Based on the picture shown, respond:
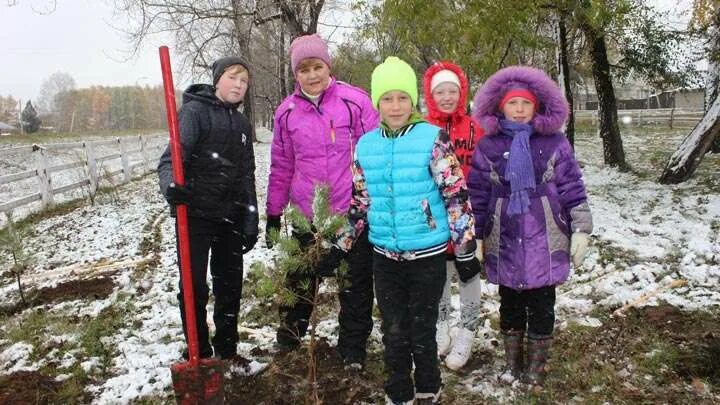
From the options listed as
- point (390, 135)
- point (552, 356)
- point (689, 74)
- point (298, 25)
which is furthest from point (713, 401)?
point (689, 74)

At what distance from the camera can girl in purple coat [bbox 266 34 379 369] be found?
316cm

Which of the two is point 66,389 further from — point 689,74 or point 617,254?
point 689,74

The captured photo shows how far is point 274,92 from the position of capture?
3634cm

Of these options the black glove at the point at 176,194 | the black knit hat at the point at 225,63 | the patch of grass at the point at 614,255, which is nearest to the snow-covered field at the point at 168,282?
the patch of grass at the point at 614,255

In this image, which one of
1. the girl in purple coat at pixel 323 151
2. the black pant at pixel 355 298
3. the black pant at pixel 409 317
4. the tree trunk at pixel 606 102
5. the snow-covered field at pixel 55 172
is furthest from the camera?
the tree trunk at pixel 606 102

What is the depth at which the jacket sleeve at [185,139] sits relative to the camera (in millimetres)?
2814

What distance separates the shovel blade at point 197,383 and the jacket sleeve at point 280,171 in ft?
3.56

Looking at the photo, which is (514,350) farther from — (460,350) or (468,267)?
(468,267)

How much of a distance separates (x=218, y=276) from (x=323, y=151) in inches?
41.7

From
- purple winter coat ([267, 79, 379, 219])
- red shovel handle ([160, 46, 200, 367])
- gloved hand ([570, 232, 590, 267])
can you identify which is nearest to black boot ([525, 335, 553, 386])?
gloved hand ([570, 232, 590, 267])

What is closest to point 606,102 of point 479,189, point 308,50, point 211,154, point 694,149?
point 694,149

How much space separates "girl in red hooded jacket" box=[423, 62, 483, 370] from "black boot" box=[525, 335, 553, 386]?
1.48 feet

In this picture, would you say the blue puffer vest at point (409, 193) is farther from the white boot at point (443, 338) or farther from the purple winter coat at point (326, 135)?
the white boot at point (443, 338)

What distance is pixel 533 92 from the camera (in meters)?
2.95
